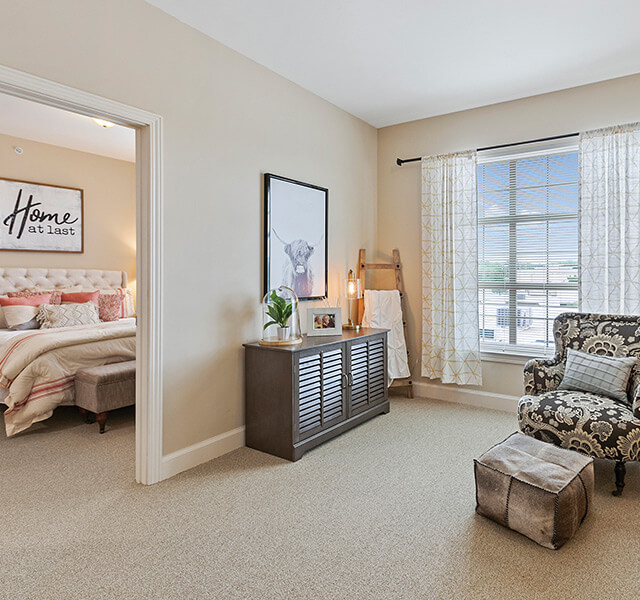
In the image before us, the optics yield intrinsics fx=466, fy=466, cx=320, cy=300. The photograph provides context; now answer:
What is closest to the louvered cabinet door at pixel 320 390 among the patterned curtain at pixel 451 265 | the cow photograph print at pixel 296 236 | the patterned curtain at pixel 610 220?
the cow photograph print at pixel 296 236

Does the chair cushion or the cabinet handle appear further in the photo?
the cabinet handle

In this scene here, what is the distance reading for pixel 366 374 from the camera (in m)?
3.78

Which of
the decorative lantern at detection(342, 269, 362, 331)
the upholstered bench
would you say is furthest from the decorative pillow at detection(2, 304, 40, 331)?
the decorative lantern at detection(342, 269, 362, 331)

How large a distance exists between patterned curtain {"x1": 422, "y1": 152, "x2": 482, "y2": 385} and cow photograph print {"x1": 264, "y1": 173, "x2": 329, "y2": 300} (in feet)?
3.40

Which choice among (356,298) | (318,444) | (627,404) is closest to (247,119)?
(356,298)

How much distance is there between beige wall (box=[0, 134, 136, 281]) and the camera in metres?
5.17

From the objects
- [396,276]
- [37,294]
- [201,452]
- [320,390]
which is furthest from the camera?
[37,294]

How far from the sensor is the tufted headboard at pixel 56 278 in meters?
5.05

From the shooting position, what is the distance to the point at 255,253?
11.0 ft

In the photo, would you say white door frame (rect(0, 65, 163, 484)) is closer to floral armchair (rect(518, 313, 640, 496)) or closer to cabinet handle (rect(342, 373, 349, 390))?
cabinet handle (rect(342, 373, 349, 390))

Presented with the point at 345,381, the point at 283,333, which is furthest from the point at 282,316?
the point at 345,381

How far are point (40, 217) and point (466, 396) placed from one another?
4.98 metres

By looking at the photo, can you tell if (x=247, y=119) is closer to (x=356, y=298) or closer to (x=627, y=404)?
(x=356, y=298)

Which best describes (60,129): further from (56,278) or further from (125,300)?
(125,300)
